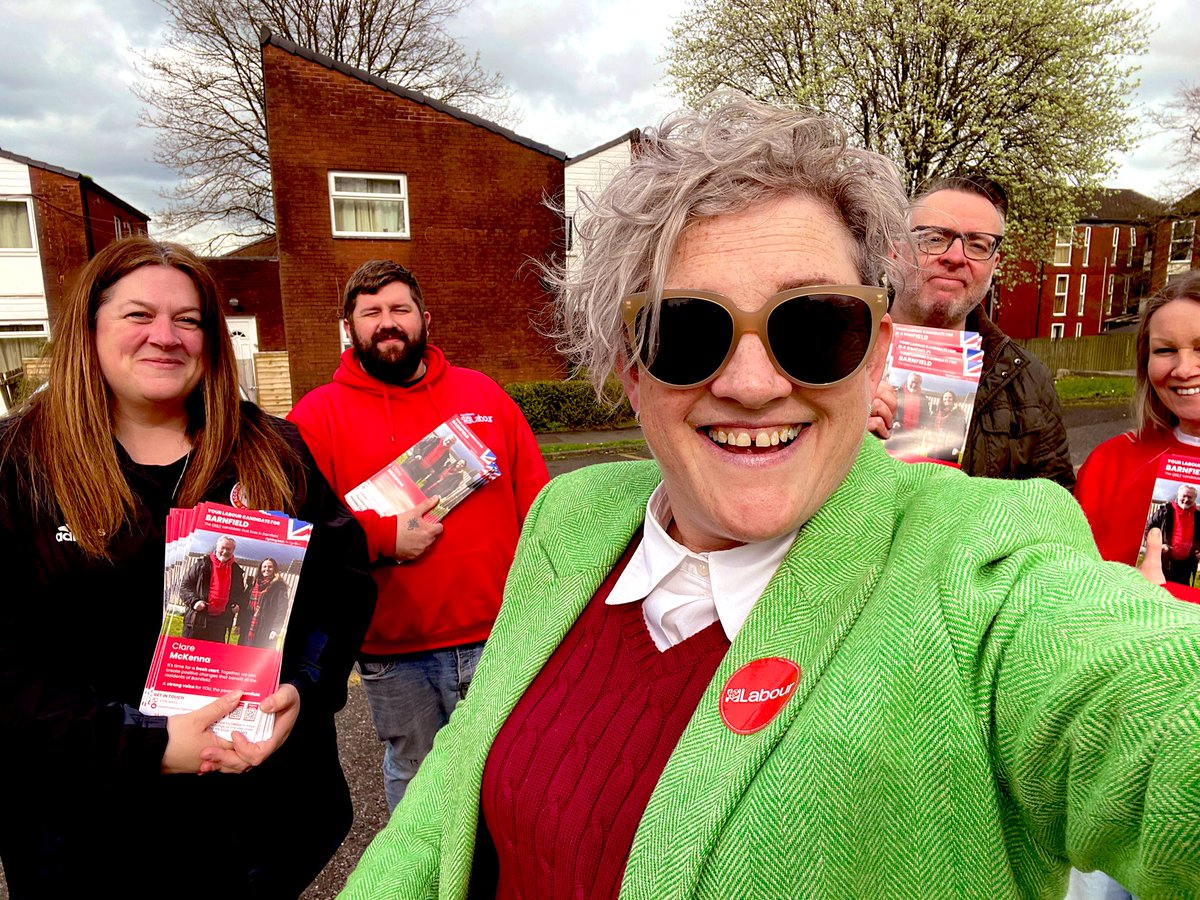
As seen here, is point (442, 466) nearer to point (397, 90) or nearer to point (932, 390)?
point (932, 390)

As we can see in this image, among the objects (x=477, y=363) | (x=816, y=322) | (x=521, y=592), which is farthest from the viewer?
(x=477, y=363)

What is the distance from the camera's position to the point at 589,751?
4.13 ft

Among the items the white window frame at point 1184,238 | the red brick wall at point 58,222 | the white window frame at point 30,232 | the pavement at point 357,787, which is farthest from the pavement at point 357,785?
the white window frame at point 1184,238

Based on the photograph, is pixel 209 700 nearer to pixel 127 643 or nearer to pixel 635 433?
pixel 127 643

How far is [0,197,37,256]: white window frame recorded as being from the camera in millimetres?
22969

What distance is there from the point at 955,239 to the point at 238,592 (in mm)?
2738

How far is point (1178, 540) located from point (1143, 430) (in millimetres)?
581

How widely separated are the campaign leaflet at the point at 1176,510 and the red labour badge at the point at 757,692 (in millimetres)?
1850

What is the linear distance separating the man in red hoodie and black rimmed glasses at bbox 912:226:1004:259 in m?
1.99

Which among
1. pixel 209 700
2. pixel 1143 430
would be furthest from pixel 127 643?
pixel 1143 430

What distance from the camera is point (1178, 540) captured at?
7.18 feet

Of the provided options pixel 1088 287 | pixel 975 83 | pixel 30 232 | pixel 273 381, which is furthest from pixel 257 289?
pixel 1088 287

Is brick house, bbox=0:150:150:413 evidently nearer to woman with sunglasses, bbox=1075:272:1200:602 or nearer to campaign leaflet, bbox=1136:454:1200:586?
woman with sunglasses, bbox=1075:272:1200:602

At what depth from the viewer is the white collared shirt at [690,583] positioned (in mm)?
1279
